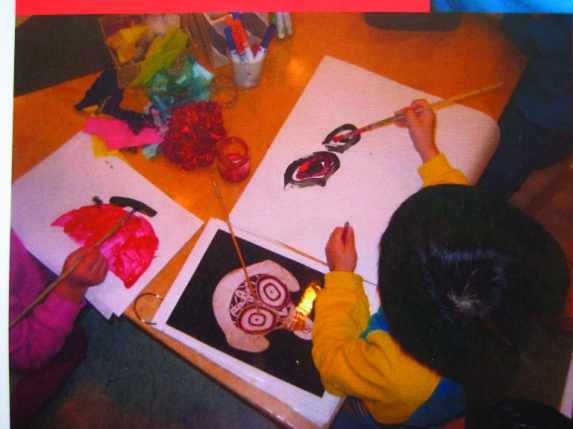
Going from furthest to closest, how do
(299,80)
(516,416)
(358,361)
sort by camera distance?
(299,80)
(358,361)
(516,416)

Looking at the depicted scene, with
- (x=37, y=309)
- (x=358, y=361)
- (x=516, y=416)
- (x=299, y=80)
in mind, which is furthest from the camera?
(x=299, y=80)

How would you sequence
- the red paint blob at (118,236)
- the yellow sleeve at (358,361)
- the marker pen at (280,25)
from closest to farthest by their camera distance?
the yellow sleeve at (358,361), the red paint blob at (118,236), the marker pen at (280,25)

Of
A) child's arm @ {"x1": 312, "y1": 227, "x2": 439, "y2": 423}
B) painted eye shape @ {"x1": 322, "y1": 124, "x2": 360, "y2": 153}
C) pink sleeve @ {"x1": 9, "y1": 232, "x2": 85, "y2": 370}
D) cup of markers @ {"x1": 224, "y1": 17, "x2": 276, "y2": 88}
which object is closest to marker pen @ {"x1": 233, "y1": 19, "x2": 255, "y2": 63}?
cup of markers @ {"x1": 224, "y1": 17, "x2": 276, "y2": 88}

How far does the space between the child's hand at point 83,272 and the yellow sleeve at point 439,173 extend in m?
0.60

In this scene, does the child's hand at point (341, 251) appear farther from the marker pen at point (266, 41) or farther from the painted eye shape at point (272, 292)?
the marker pen at point (266, 41)

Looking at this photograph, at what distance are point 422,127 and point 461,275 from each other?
363mm

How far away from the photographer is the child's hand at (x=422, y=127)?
29.5 inches

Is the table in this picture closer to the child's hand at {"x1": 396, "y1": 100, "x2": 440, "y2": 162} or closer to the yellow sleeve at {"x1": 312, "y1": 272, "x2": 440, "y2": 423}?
the child's hand at {"x1": 396, "y1": 100, "x2": 440, "y2": 162}

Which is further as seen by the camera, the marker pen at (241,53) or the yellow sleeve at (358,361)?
the marker pen at (241,53)

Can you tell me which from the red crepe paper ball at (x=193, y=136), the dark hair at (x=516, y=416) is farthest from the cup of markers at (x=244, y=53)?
the dark hair at (x=516, y=416)

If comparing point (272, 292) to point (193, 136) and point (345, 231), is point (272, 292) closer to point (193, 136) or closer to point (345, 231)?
point (345, 231)

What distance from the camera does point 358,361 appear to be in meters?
0.61

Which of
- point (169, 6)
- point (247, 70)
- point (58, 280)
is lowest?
point (58, 280)

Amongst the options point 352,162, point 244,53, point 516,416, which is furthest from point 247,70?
point 516,416
